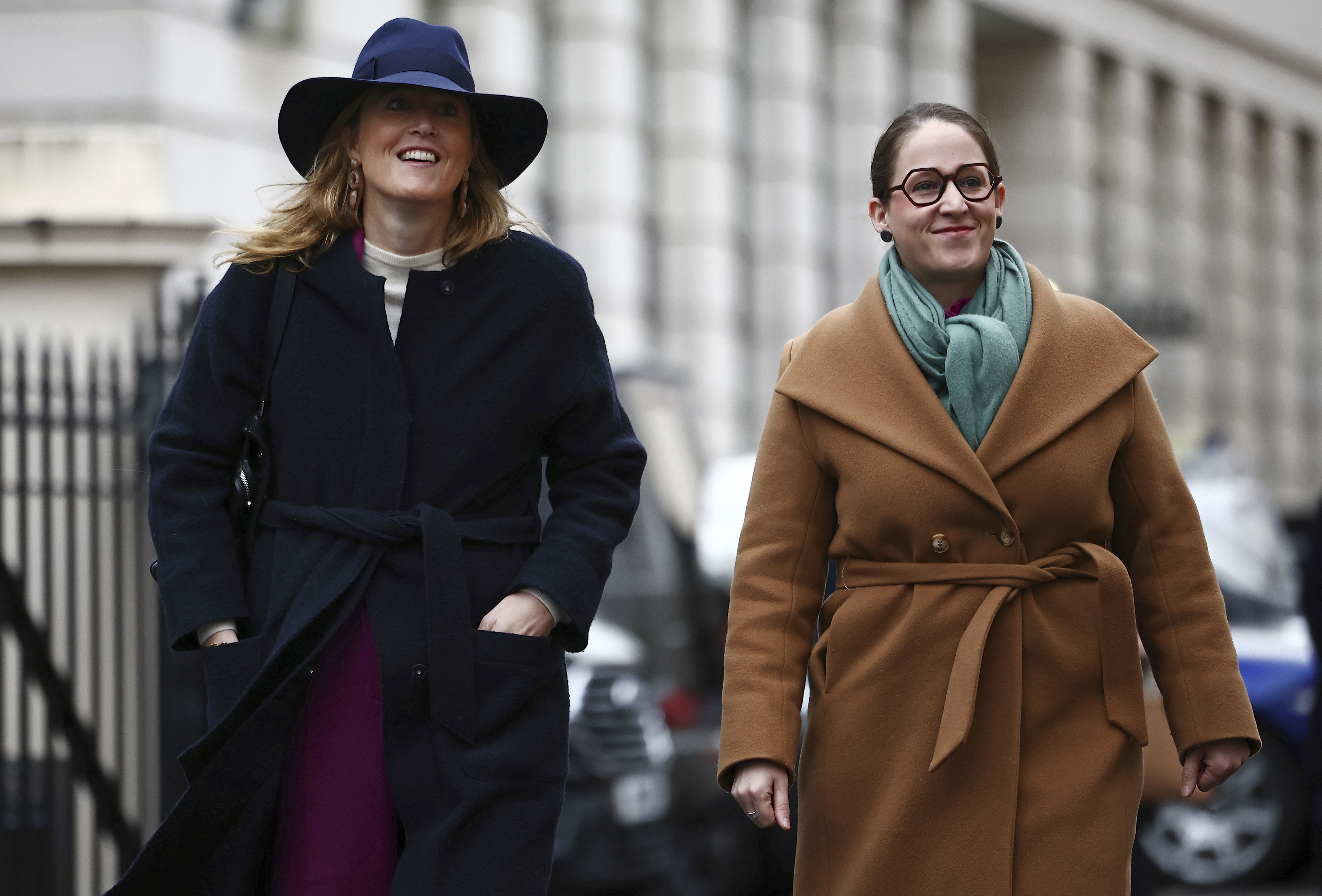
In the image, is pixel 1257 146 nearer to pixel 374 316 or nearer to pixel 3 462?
pixel 3 462

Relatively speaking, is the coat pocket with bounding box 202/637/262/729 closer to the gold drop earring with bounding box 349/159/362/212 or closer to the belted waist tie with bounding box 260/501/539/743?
the belted waist tie with bounding box 260/501/539/743

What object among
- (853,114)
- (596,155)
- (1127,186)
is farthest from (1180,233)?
(596,155)

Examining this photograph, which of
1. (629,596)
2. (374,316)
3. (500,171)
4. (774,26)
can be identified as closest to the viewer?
(374,316)

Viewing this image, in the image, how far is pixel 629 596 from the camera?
8758 millimetres

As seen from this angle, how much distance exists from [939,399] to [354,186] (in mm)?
1154

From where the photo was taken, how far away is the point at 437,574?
350cm

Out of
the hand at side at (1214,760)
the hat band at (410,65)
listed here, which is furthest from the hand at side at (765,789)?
the hat band at (410,65)

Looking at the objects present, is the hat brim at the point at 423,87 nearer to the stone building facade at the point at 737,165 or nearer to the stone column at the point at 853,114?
the stone building facade at the point at 737,165

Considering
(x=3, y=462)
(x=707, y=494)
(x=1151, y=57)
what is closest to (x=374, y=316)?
(x=3, y=462)

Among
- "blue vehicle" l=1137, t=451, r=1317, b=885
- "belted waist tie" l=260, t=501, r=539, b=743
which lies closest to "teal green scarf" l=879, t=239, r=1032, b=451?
"belted waist tie" l=260, t=501, r=539, b=743

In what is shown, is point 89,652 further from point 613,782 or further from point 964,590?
point 964,590

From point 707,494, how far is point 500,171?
5.76 metres

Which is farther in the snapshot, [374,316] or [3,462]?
[3,462]

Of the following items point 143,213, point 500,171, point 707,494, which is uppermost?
point 143,213
